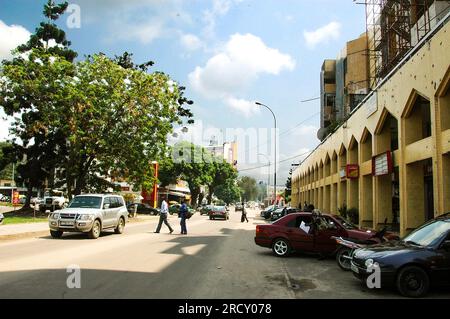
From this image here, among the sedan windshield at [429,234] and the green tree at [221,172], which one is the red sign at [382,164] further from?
the green tree at [221,172]

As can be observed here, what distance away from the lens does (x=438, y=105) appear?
13.7m

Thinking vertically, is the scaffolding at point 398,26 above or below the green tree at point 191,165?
above

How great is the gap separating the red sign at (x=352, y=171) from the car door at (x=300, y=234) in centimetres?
1147

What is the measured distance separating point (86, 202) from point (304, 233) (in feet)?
32.7

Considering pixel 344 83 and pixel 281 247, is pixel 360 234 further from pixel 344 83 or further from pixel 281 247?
pixel 344 83

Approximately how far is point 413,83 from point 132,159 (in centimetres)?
2399

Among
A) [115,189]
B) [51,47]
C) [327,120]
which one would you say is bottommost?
[115,189]

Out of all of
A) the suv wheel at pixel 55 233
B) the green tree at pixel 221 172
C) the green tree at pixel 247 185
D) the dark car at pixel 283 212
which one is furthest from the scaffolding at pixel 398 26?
the green tree at pixel 247 185

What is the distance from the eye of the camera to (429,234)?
843 cm

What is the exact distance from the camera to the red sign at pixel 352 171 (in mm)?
23469
